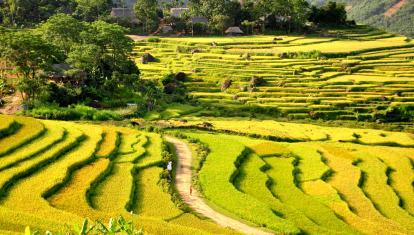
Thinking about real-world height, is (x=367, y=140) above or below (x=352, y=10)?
below

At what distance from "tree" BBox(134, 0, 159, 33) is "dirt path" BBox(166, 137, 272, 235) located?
38321 millimetres

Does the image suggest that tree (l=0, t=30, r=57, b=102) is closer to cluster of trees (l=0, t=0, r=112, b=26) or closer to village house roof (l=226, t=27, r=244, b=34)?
cluster of trees (l=0, t=0, r=112, b=26)

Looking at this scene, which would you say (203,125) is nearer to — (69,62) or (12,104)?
(69,62)

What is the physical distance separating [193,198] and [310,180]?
19.8ft

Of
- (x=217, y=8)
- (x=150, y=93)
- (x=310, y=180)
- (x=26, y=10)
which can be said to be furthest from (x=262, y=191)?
(x=26, y=10)

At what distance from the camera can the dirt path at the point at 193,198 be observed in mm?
15234

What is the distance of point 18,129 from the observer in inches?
837

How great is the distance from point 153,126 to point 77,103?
22.1ft

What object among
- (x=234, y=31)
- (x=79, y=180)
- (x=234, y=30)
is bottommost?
(x=79, y=180)

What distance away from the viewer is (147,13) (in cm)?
5894

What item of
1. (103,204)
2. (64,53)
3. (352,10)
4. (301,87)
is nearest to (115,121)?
(64,53)

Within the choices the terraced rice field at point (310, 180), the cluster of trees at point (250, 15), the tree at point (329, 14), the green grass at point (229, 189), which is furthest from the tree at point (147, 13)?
the green grass at point (229, 189)

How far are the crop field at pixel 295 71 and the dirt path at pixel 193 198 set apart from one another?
1184 centimetres

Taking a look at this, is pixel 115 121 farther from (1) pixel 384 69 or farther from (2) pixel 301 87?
(1) pixel 384 69
